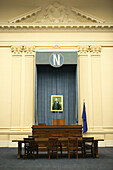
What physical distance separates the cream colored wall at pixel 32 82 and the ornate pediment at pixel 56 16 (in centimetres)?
72

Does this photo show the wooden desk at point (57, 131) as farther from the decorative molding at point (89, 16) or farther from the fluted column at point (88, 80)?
the decorative molding at point (89, 16)

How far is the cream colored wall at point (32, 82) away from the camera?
12.9 m

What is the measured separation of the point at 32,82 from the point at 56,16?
393 centimetres

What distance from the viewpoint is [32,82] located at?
43.7 feet

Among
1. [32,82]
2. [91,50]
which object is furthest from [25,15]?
[91,50]

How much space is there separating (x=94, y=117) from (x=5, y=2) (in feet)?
26.5

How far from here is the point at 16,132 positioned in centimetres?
1277

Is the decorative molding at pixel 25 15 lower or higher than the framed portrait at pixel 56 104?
higher

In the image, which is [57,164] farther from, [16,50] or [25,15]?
[25,15]

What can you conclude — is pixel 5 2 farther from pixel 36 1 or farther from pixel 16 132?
pixel 16 132

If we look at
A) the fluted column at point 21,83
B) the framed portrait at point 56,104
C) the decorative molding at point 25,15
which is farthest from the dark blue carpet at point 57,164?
the decorative molding at point 25,15

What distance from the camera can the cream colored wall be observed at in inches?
510

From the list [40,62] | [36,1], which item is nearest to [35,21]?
[36,1]

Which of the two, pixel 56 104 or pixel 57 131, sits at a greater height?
pixel 56 104
